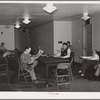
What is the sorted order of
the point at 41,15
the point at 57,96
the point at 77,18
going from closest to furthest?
the point at 57,96, the point at 77,18, the point at 41,15

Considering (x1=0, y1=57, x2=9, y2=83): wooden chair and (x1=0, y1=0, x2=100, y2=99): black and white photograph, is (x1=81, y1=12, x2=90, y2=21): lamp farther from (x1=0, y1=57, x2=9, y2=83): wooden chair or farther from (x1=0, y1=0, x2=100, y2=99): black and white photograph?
(x1=0, y1=57, x2=9, y2=83): wooden chair

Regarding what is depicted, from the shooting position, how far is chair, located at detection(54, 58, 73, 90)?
16.5ft

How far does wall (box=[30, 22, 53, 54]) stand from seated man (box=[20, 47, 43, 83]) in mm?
185

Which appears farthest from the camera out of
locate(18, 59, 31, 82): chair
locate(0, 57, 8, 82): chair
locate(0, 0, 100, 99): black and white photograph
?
locate(0, 57, 8, 82): chair

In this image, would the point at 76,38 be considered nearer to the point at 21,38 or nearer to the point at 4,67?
the point at 21,38

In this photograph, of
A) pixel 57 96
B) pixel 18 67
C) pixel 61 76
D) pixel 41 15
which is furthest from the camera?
pixel 41 15

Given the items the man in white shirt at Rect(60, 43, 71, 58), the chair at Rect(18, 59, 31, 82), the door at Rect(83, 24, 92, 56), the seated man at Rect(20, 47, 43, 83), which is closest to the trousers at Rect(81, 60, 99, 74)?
the door at Rect(83, 24, 92, 56)

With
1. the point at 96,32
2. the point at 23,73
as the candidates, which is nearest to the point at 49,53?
the point at 23,73

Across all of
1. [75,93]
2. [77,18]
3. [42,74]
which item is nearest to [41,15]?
[77,18]

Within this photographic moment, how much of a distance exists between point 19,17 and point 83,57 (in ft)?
8.20

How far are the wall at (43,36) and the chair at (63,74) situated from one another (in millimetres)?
651

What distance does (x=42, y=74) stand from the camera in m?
5.30

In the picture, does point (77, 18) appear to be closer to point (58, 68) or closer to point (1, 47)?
point (58, 68)

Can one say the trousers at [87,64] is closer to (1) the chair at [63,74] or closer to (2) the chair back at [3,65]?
(1) the chair at [63,74]
